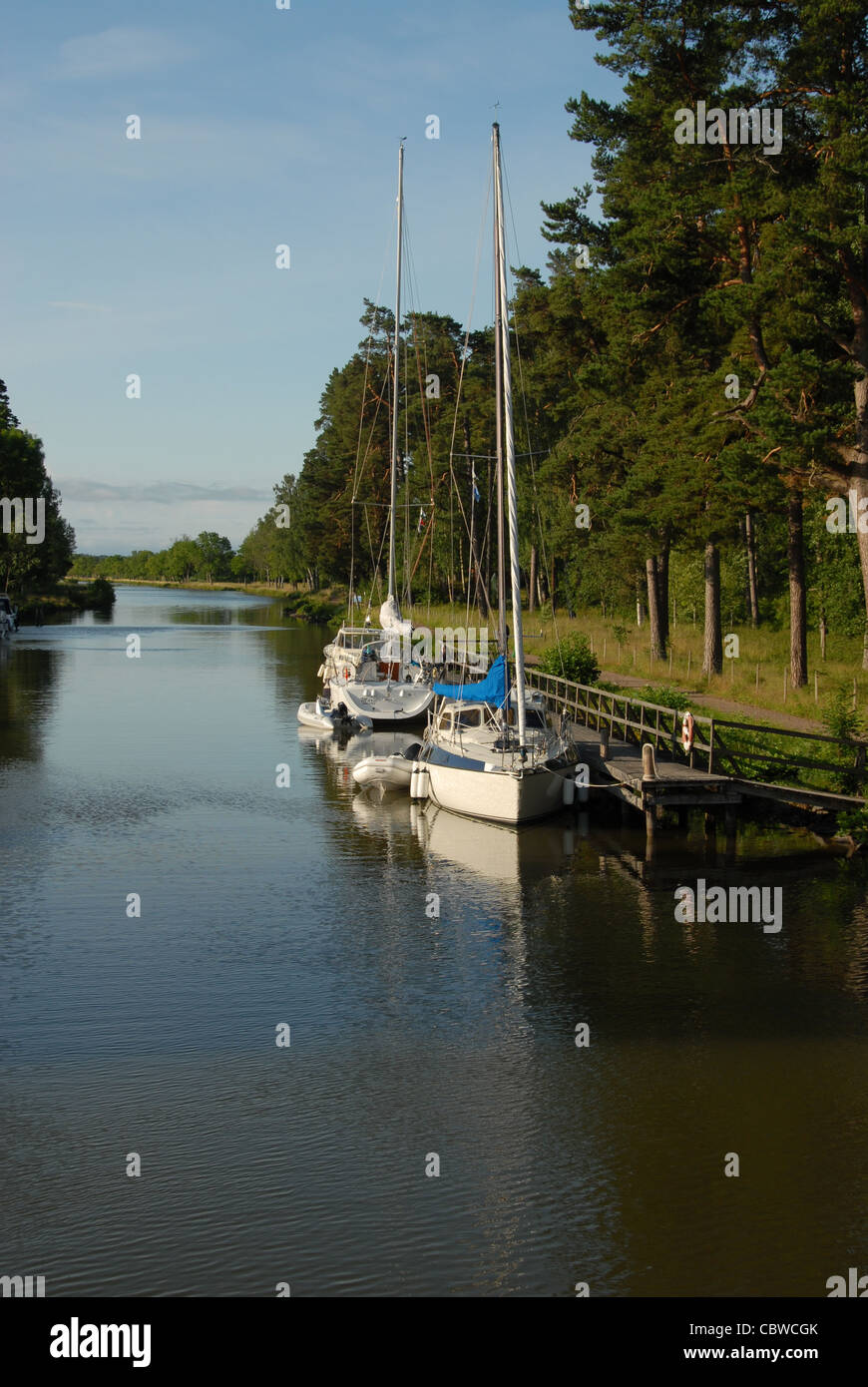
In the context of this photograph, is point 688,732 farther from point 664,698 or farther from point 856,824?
point 664,698

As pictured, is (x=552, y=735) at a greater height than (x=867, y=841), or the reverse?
(x=552, y=735)

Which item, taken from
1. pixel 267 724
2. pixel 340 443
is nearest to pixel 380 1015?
pixel 267 724

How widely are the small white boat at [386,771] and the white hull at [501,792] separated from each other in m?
4.48

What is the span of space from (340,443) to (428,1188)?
99829 mm

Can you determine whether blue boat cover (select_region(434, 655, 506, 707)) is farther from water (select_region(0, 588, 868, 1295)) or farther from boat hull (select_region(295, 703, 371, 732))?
boat hull (select_region(295, 703, 371, 732))

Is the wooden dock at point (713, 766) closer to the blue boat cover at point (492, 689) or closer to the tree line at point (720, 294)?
the blue boat cover at point (492, 689)

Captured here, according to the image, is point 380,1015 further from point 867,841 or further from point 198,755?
point 198,755

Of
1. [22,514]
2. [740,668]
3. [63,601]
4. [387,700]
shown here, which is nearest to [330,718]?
[387,700]

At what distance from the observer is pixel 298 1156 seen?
42.9 feet

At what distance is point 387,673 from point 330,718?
129 inches

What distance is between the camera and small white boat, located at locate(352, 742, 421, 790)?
113ft

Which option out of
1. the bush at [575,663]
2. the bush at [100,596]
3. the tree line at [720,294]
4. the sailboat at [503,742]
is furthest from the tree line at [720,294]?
the bush at [100,596]

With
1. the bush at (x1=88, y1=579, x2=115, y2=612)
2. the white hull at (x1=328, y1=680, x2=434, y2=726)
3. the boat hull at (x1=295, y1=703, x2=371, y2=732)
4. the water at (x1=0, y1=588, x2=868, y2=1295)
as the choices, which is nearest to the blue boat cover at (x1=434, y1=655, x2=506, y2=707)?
the water at (x1=0, y1=588, x2=868, y2=1295)

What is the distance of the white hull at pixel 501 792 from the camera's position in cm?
2773
